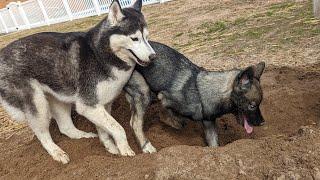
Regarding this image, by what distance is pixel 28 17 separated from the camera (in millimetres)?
25516

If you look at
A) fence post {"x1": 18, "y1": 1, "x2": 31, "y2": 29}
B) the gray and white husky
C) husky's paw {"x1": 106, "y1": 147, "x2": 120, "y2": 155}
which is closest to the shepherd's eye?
the gray and white husky

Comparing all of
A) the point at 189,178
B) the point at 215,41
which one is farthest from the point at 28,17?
the point at 189,178

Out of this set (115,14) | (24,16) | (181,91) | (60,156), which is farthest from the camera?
(24,16)

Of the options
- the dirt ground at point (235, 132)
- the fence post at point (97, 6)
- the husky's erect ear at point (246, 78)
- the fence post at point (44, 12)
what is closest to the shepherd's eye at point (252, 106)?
the husky's erect ear at point (246, 78)

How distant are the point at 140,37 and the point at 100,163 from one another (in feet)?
4.58

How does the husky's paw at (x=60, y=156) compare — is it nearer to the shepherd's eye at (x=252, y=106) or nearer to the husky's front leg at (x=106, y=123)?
the husky's front leg at (x=106, y=123)

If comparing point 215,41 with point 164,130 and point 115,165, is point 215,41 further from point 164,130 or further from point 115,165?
point 115,165

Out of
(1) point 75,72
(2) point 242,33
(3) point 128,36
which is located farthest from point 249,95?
(2) point 242,33

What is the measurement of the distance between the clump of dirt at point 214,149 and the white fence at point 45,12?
13333 millimetres

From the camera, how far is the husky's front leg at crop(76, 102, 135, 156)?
4934 mm

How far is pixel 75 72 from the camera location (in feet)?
16.4

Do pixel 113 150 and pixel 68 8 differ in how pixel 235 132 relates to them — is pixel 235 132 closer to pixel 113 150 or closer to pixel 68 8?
pixel 113 150

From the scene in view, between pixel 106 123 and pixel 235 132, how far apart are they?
69.8 inches

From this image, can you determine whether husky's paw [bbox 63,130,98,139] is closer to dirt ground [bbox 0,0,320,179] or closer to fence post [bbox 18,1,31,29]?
dirt ground [bbox 0,0,320,179]
